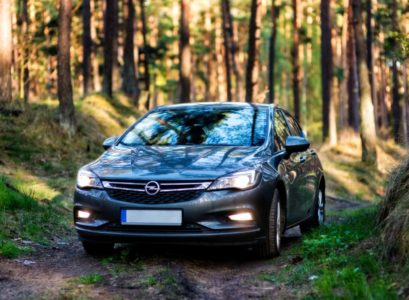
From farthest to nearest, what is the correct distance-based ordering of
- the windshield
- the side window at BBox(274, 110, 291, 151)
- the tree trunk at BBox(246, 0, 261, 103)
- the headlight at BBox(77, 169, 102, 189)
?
1. the tree trunk at BBox(246, 0, 261, 103)
2. the side window at BBox(274, 110, 291, 151)
3. the windshield
4. the headlight at BBox(77, 169, 102, 189)

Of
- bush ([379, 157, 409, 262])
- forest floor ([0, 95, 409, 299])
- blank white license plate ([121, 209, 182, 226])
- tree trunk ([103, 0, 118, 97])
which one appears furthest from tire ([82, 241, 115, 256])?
tree trunk ([103, 0, 118, 97])

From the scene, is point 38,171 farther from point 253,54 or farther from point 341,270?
point 253,54

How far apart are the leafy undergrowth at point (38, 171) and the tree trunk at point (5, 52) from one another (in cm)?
55

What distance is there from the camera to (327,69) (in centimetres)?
2711

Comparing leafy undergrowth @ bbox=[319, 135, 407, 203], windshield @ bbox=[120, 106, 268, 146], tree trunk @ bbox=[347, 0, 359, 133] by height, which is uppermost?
windshield @ bbox=[120, 106, 268, 146]

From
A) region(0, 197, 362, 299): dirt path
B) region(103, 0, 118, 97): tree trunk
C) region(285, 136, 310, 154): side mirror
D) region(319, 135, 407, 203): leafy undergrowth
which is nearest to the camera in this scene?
region(0, 197, 362, 299): dirt path

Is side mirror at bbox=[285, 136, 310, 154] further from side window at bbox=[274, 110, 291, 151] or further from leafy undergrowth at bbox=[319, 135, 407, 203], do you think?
leafy undergrowth at bbox=[319, 135, 407, 203]

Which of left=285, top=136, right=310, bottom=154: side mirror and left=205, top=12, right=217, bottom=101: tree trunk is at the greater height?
left=285, top=136, right=310, bottom=154: side mirror

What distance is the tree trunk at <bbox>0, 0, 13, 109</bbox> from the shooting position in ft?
43.3

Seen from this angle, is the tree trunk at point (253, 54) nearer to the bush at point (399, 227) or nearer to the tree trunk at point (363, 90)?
the tree trunk at point (363, 90)

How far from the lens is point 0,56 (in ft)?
44.0

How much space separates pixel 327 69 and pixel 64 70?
1493cm

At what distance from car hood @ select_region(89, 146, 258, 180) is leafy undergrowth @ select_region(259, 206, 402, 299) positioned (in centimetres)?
108

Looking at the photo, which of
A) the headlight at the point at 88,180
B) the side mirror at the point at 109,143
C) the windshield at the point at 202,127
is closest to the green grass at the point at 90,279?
the headlight at the point at 88,180
